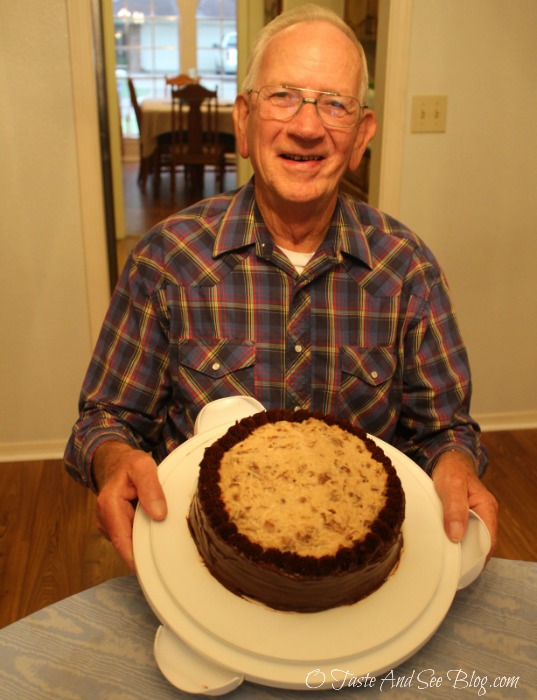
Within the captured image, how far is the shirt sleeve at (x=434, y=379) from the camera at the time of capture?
1265 millimetres

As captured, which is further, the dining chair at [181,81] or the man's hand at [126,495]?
the dining chair at [181,81]

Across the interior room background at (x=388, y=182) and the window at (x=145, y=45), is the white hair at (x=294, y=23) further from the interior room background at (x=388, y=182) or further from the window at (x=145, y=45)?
the window at (x=145, y=45)

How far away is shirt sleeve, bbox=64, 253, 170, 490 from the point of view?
124cm

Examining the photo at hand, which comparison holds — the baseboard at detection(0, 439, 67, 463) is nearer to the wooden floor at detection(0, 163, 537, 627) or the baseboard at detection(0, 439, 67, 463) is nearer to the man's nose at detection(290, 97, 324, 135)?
the wooden floor at detection(0, 163, 537, 627)

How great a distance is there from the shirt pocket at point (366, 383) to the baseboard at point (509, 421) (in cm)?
169

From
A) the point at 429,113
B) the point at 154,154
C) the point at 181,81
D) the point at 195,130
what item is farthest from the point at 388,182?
the point at 181,81

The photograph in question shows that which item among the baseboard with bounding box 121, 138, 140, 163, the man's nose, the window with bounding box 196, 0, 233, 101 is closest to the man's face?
the man's nose

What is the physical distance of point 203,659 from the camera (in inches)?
28.9

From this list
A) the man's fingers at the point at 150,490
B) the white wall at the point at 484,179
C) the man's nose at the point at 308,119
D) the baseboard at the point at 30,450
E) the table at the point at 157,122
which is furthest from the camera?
the table at the point at 157,122

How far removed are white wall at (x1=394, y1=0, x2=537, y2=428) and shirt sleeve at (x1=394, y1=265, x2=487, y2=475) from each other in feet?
4.15

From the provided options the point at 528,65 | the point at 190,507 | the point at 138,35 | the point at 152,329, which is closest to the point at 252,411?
the point at 190,507

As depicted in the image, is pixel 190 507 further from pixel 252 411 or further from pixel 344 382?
pixel 344 382

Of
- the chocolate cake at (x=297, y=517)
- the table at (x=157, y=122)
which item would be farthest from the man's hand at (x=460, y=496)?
the table at (x=157, y=122)

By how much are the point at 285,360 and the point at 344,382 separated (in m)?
0.11
